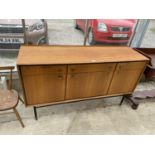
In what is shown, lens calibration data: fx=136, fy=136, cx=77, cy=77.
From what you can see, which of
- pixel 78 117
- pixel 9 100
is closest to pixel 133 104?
pixel 78 117

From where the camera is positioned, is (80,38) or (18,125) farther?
(80,38)

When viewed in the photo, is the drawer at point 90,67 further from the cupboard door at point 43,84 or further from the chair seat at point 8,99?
the chair seat at point 8,99

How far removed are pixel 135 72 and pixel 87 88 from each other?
2.23 feet

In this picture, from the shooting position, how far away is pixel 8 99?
5.31ft

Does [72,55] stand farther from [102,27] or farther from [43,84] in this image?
[102,27]

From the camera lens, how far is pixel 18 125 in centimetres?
174

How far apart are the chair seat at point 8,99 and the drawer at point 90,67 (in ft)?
2.48

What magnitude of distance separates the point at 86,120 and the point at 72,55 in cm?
94

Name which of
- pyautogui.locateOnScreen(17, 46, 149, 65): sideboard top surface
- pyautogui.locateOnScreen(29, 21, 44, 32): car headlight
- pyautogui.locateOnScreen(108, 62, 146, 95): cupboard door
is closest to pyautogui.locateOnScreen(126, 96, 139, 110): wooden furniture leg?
pyautogui.locateOnScreen(108, 62, 146, 95): cupboard door

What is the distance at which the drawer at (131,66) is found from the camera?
1665 mm

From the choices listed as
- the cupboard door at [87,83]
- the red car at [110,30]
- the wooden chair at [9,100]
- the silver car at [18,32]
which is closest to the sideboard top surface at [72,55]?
the cupboard door at [87,83]

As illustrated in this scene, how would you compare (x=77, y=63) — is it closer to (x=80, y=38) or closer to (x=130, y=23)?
(x=80, y=38)
